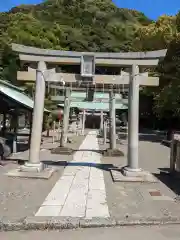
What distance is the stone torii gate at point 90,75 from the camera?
11.2 metres

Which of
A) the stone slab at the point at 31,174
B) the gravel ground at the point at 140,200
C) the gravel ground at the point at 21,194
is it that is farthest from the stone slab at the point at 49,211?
the stone slab at the point at 31,174

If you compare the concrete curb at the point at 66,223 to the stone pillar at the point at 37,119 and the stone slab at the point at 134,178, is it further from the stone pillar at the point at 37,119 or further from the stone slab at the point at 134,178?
the stone pillar at the point at 37,119

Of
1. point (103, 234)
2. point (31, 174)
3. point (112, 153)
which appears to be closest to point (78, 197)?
point (103, 234)

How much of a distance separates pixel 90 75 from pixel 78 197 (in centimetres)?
448

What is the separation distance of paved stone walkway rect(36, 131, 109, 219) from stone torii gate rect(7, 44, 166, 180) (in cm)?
120

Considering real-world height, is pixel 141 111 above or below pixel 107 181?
above

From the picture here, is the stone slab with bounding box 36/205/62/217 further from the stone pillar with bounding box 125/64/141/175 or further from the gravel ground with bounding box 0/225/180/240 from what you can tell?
the stone pillar with bounding box 125/64/141/175

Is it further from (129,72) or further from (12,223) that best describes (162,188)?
(12,223)

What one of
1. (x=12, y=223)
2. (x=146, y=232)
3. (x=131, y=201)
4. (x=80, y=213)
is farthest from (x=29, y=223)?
(x=131, y=201)

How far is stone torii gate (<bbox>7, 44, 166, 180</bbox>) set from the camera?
36.7 feet

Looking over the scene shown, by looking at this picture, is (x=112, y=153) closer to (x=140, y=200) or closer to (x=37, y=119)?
Answer: (x=37, y=119)

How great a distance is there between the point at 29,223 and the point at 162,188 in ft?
15.1

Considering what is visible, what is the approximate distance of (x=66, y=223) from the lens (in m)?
5.95

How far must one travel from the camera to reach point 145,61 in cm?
1134
